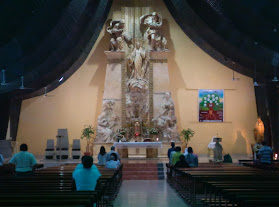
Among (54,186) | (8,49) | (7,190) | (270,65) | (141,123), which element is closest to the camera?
(7,190)

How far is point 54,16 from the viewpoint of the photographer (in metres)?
15.2

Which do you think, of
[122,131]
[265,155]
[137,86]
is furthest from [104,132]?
[265,155]

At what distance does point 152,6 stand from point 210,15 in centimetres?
618

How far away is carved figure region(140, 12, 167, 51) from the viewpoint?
71.8 feet

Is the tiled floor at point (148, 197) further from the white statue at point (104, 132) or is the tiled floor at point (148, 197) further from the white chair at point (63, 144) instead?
the white chair at point (63, 144)

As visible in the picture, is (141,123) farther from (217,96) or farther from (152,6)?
(152,6)

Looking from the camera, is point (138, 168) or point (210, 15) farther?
point (210, 15)

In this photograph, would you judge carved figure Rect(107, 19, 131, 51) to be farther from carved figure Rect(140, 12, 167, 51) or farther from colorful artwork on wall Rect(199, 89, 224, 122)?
colorful artwork on wall Rect(199, 89, 224, 122)

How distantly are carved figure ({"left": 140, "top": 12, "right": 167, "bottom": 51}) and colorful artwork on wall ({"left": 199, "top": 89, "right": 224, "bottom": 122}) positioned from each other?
3485 millimetres

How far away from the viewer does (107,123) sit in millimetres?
21375

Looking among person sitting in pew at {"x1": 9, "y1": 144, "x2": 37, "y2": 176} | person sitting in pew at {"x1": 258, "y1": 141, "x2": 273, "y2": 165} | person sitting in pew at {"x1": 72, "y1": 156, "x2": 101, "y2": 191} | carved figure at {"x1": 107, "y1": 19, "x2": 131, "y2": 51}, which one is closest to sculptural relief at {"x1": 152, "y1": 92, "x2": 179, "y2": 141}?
carved figure at {"x1": 107, "y1": 19, "x2": 131, "y2": 51}

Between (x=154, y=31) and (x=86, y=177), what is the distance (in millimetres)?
16704

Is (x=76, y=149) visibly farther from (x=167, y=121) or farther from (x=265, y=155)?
(x=265, y=155)

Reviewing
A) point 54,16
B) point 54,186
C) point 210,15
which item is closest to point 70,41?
point 54,16
